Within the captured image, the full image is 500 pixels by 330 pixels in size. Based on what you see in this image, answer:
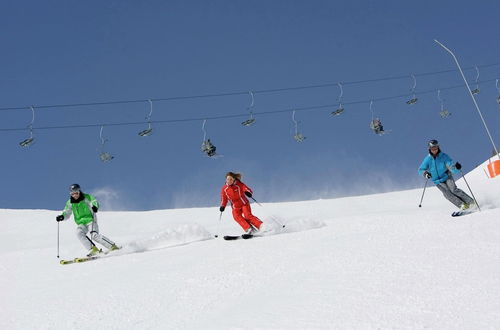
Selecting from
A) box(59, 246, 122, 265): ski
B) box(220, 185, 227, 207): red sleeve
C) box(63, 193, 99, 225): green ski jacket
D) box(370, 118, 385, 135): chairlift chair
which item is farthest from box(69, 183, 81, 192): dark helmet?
box(370, 118, 385, 135): chairlift chair

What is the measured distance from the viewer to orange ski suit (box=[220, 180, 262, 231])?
423 inches

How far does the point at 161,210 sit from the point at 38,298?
13.0 meters

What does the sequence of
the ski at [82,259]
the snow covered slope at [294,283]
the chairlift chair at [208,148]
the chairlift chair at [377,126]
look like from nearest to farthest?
the snow covered slope at [294,283], the ski at [82,259], the chairlift chair at [208,148], the chairlift chair at [377,126]

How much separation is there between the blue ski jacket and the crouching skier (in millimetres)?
3631

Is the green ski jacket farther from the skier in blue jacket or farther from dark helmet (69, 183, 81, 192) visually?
the skier in blue jacket

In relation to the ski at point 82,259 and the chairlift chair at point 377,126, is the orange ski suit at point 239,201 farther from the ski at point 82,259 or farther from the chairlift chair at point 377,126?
the chairlift chair at point 377,126

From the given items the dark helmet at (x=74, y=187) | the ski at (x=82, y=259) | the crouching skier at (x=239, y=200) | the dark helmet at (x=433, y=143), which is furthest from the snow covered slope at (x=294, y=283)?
the dark helmet at (x=433, y=143)

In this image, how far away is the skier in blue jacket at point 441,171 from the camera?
34.3ft

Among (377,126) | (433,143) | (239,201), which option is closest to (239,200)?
(239,201)

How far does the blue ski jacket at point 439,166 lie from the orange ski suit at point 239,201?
12.0ft

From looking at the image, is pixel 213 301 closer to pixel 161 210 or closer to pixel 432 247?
pixel 432 247

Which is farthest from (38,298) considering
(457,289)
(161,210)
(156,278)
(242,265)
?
(161,210)

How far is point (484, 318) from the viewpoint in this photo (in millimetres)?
3797

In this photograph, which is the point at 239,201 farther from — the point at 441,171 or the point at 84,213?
the point at 441,171
